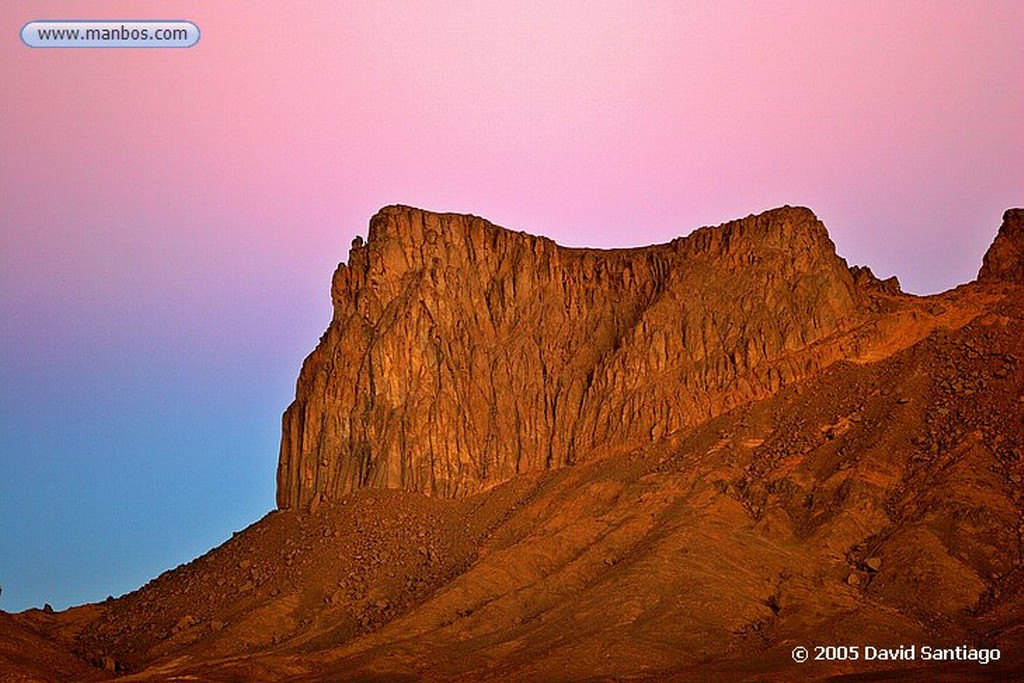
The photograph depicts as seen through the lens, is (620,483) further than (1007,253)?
No

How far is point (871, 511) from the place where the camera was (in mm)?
93125

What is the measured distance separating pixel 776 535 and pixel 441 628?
19.1 m

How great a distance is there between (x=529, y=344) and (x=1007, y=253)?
32.2 m

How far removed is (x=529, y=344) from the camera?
11556 cm

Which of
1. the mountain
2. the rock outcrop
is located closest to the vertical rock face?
the mountain

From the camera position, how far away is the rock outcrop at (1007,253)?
358ft

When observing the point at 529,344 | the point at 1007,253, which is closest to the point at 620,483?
the point at 529,344

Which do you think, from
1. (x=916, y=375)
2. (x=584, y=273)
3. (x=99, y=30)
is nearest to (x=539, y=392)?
(x=584, y=273)

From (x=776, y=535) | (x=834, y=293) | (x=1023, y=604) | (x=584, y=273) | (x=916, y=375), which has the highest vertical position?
(x=584, y=273)

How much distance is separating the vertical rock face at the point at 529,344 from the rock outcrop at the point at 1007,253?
935cm

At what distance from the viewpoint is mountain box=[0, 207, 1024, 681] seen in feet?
280

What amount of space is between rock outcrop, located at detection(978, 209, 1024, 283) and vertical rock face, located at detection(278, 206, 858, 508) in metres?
9.35

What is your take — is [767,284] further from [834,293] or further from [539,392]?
[539,392]

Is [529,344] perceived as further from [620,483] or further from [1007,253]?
[1007,253]
